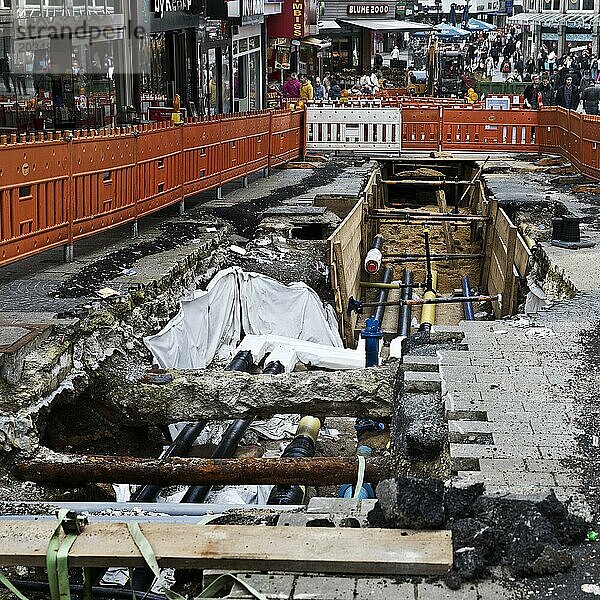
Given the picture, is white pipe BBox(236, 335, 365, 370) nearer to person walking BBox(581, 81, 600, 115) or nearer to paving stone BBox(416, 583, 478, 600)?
paving stone BBox(416, 583, 478, 600)

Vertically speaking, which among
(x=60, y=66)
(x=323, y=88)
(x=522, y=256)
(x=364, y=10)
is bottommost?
(x=522, y=256)

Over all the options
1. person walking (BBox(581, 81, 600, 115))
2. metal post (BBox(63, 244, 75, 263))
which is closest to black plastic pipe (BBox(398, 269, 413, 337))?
metal post (BBox(63, 244, 75, 263))

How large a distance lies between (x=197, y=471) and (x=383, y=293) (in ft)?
36.7

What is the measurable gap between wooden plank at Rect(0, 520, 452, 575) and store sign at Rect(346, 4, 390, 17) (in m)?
51.8

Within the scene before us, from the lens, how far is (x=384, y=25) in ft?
171

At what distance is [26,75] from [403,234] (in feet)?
34.3

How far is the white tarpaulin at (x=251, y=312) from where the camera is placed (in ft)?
35.3

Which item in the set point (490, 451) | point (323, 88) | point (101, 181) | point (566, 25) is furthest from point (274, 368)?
point (566, 25)

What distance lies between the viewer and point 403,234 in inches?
912

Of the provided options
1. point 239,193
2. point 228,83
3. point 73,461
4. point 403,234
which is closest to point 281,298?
point 73,461

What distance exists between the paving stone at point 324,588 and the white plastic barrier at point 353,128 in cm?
2338

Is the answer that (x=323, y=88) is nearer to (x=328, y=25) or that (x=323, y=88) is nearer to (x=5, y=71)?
(x=328, y=25)

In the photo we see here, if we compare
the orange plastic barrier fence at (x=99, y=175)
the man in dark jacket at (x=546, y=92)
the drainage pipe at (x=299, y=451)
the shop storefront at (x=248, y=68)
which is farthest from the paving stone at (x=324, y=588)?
the man in dark jacket at (x=546, y=92)

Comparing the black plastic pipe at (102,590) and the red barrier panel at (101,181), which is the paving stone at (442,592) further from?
the red barrier panel at (101,181)
